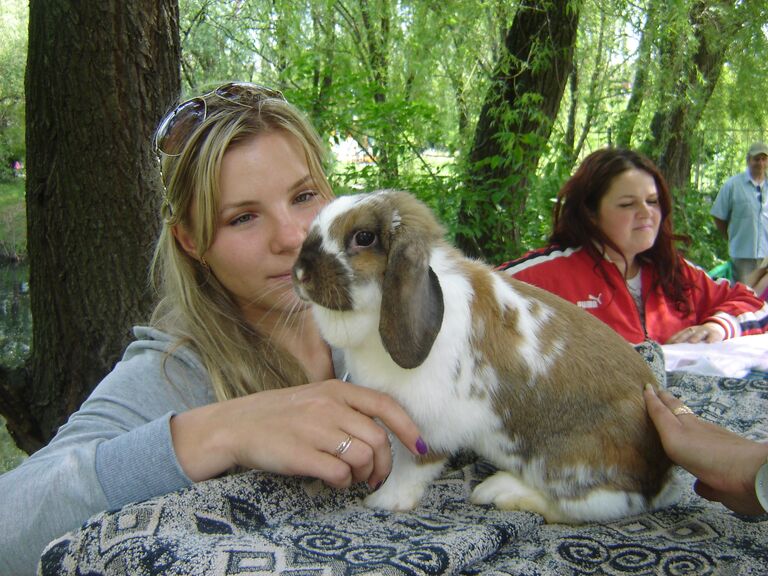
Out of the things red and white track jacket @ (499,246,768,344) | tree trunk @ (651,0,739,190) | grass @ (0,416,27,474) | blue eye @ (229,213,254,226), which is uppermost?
tree trunk @ (651,0,739,190)

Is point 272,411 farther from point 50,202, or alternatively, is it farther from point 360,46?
point 360,46

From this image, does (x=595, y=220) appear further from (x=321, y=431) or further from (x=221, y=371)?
(x=321, y=431)

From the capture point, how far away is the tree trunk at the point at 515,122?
4992 millimetres

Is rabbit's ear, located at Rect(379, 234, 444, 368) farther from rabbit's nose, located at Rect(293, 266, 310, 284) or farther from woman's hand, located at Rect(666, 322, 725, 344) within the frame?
woman's hand, located at Rect(666, 322, 725, 344)

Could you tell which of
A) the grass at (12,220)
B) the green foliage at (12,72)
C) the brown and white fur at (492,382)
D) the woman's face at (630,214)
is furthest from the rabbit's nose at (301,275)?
the green foliage at (12,72)

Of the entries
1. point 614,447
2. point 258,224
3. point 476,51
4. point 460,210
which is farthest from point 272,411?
point 476,51

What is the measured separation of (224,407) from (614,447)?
87cm

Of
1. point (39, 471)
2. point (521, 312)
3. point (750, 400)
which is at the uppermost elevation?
point (521, 312)

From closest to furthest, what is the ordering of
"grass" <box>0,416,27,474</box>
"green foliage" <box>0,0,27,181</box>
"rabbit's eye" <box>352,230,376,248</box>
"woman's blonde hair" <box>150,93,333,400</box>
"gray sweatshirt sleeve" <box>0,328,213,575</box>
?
1. "gray sweatshirt sleeve" <box>0,328,213,575</box>
2. "rabbit's eye" <box>352,230,376,248</box>
3. "woman's blonde hair" <box>150,93,333,400</box>
4. "grass" <box>0,416,27,474</box>
5. "green foliage" <box>0,0,27,181</box>

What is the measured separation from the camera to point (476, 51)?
18.5 feet

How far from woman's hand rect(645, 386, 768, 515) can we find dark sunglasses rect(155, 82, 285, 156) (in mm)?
1336

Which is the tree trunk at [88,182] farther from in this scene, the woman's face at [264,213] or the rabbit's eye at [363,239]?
the rabbit's eye at [363,239]

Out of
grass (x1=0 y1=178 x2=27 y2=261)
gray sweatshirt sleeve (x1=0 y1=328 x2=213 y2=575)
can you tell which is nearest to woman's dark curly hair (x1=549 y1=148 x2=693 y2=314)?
gray sweatshirt sleeve (x1=0 y1=328 x2=213 y2=575)

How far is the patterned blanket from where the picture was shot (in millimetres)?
990
